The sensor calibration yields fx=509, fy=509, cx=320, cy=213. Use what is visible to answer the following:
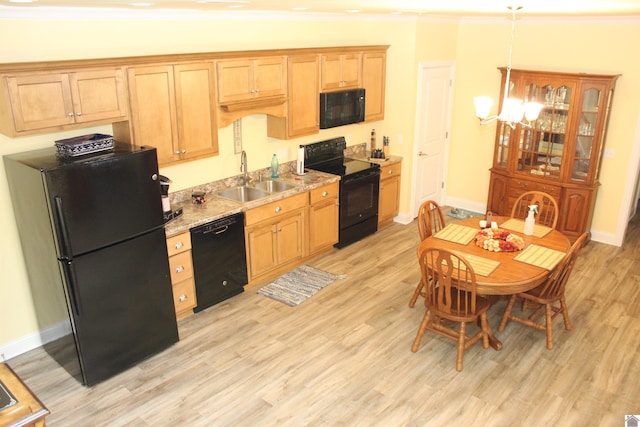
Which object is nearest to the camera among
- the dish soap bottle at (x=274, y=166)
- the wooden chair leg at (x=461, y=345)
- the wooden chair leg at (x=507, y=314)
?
the wooden chair leg at (x=461, y=345)

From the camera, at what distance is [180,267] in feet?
14.7

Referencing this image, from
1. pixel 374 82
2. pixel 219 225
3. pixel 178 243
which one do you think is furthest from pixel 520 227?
pixel 178 243

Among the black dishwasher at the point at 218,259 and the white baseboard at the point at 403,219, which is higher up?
the black dishwasher at the point at 218,259

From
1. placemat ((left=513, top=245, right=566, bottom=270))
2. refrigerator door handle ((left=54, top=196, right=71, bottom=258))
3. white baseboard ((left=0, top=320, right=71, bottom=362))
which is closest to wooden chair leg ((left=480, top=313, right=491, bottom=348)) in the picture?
placemat ((left=513, top=245, right=566, bottom=270))

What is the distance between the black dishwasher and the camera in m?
4.59

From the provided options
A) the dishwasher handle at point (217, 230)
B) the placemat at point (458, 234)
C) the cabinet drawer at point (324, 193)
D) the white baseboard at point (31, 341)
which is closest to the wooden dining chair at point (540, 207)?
the placemat at point (458, 234)

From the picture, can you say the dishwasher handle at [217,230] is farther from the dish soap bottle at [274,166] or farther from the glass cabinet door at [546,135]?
the glass cabinet door at [546,135]

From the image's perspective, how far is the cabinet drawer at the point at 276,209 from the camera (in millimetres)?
4988

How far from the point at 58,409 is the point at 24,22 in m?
2.82

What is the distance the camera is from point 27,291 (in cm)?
420

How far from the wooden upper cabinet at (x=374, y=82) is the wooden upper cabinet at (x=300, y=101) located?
88cm

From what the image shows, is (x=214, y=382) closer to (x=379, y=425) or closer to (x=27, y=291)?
(x=379, y=425)

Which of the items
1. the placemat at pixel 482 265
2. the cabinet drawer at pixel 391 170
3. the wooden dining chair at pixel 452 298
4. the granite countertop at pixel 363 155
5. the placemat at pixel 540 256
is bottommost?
the wooden dining chair at pixel 452 298

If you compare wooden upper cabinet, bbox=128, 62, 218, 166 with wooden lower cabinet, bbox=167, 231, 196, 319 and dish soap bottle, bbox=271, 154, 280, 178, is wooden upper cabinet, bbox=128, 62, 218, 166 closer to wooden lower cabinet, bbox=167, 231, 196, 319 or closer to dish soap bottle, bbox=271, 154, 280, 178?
wooden lower cabinet, bbox=167, 231, 196, 319
